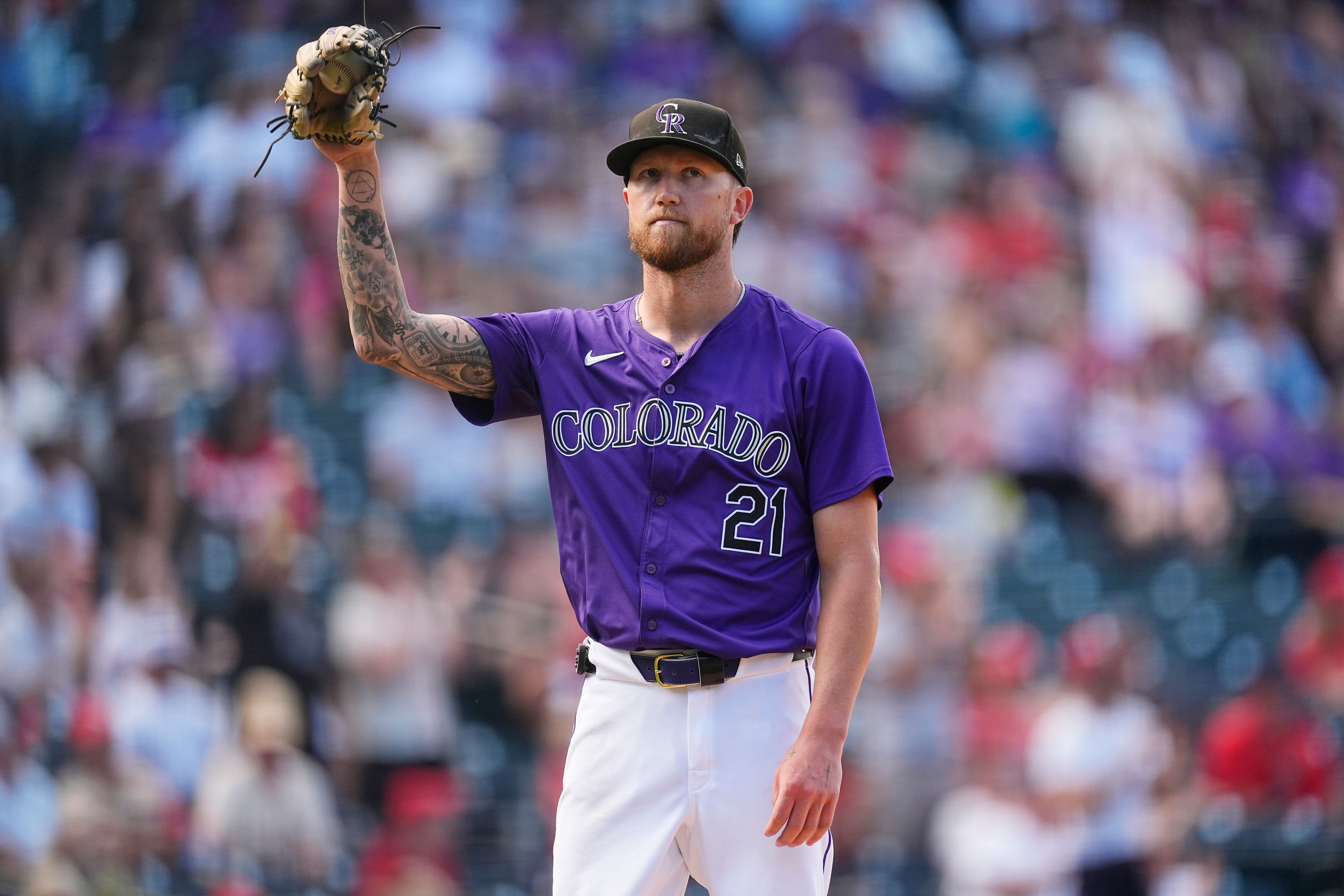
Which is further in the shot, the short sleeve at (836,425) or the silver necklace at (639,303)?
the silver necklace at (639,303)

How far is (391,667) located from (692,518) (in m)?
4.24

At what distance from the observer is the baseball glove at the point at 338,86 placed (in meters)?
2.78

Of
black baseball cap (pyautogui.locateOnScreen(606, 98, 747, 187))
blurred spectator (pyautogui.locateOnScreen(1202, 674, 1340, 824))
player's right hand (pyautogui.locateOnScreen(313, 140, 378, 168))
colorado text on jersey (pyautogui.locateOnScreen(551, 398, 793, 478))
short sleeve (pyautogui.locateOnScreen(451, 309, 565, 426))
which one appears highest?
black baseball cap (pyautogui.locateOnScreen(606, 98, 747, 187))

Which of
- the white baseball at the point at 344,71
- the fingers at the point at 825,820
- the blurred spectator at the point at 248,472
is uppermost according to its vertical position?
the white baseball at the point at 344,71

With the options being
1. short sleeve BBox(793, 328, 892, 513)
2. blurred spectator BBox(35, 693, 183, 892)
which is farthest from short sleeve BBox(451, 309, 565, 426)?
blurred spectator BBox(35, 693, 183, 892)

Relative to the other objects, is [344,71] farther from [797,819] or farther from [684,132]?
[797,819]

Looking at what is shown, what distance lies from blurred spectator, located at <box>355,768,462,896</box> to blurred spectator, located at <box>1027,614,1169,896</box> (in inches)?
103

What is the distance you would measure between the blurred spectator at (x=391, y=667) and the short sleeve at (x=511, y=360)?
3.89 m

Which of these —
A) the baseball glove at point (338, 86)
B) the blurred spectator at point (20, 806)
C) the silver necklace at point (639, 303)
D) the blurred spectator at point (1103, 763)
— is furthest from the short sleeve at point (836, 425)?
the blurred spectator at point (20, 806)

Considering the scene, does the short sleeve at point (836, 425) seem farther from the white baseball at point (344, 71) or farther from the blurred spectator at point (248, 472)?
the blurred spectator at point (248, 472)

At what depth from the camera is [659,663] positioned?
9.38 feet

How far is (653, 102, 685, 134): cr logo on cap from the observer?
296cm

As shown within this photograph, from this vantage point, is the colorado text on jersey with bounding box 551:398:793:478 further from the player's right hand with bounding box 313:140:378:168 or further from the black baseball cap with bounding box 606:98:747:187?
the player's right hand with bounding box 313:140:378:168

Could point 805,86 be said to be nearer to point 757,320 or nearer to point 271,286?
point 271,286
